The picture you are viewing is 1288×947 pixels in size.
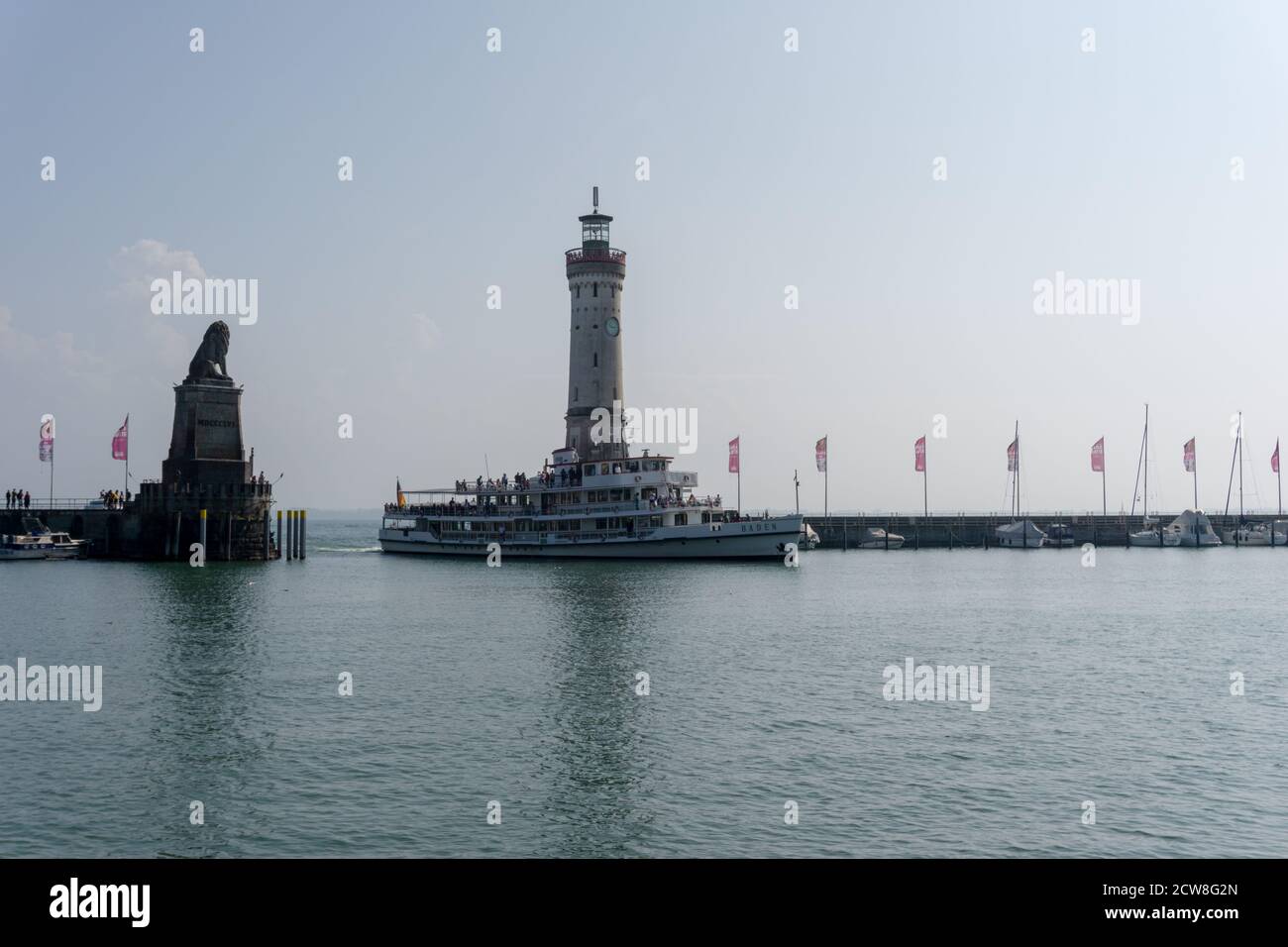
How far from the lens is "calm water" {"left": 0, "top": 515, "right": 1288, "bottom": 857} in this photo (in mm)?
18031

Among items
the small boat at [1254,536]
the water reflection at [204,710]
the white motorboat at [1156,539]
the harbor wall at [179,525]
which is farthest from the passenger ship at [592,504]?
the small boat at [1254,536]

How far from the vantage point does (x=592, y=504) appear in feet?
292

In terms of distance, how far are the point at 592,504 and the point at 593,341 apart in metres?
17.8

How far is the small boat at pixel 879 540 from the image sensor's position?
115625mm

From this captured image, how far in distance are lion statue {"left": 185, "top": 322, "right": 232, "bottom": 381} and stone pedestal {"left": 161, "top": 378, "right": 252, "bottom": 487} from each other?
69 centimetres

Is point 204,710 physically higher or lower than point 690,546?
lower

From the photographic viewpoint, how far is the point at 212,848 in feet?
56.7

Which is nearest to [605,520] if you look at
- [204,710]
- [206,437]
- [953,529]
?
[206,437]

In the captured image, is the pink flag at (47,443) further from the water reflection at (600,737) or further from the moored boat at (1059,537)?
the moored boat at (1059,537)

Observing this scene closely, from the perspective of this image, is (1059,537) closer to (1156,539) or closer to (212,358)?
(1156,539)

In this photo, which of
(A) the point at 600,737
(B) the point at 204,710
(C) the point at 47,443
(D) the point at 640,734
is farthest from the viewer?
(C) the point at 47,443

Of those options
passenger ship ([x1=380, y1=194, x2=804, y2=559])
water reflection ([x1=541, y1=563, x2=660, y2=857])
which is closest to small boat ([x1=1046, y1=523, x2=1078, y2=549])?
passenger ship ([x1=380, y1=194, x2=804, y2=559])
